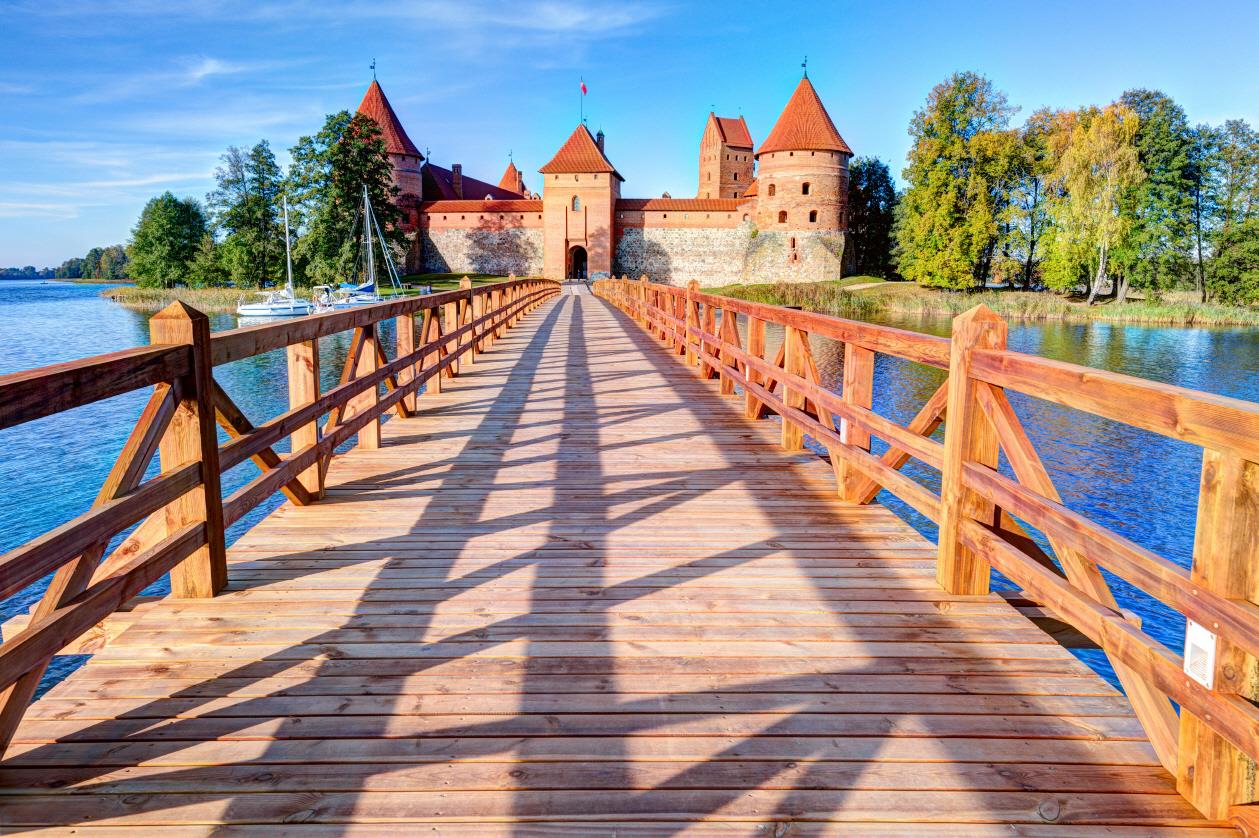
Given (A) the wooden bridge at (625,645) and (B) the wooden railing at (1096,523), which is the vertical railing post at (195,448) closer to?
(A) the wooden bridge at (625,645)

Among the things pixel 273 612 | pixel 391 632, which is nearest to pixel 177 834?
pixel 391 632

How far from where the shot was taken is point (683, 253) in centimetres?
5600

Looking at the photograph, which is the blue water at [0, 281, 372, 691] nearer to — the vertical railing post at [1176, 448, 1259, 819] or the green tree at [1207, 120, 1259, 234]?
the vertical railing post at [1176, 448, 1259, 819]

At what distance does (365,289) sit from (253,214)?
1630cm

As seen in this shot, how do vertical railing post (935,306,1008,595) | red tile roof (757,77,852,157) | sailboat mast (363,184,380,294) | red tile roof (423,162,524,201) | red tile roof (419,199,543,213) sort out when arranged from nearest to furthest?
vertical railing post (935,306,1008,595)
sailboat mast (363,184,380,294)
red tile roof (757,77,852,157)
red tile roof (419,199,543,213)
red tile roof (423,162,524,201)

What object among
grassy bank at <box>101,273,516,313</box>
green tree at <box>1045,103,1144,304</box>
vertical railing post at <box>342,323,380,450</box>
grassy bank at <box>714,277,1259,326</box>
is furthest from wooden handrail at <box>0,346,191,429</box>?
green tree at <box>1045,103,1144,304</box>

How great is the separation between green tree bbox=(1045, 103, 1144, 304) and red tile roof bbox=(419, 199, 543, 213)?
Result: 107 feet

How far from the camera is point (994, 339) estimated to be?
2973 mm

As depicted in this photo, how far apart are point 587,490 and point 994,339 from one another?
2.40m

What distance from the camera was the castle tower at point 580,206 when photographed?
178 ft

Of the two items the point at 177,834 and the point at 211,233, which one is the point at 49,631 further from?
the point at 211,233

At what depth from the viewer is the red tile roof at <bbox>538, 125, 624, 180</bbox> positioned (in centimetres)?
5419

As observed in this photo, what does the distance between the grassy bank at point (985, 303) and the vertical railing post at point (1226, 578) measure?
2431 cm

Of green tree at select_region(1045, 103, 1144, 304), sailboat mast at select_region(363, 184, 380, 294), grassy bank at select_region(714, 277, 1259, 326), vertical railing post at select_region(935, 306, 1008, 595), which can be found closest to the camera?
vertical railing post at select_region(935, 306, 1008, 595)
